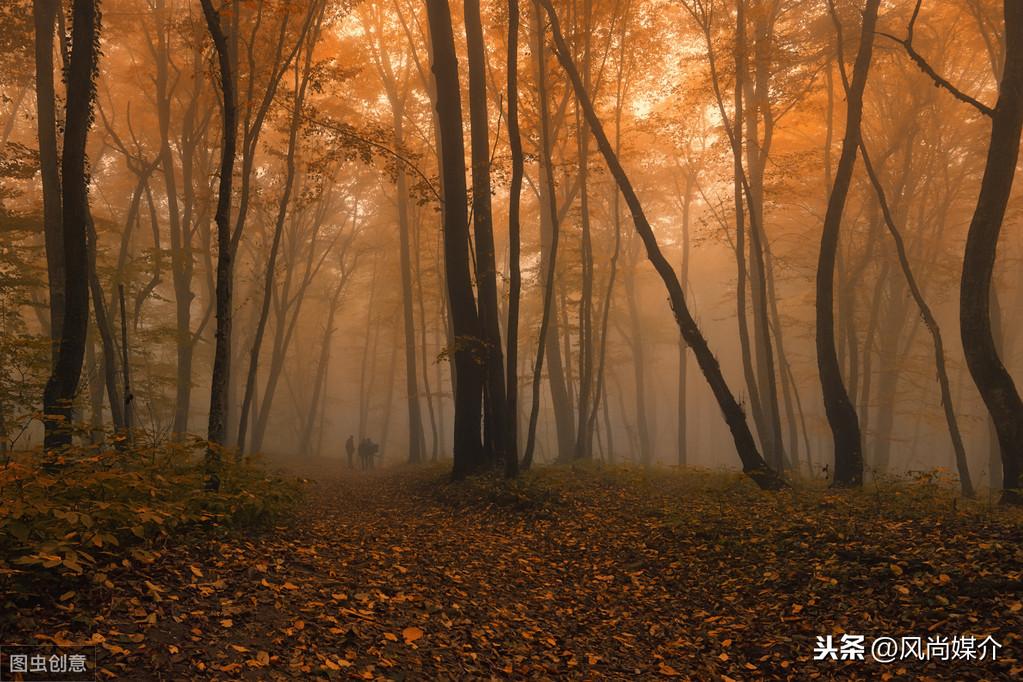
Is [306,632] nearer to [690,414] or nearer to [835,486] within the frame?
[835,486]

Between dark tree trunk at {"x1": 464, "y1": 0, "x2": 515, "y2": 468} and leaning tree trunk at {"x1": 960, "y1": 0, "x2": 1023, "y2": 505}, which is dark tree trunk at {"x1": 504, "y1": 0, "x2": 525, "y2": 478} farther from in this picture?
leaning tree trunk at {"x1": 960, "y1": 0, "x2": 1023, "y2": 505}

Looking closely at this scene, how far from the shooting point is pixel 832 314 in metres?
10.9

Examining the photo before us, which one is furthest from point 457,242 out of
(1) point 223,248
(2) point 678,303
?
(1) point 223,248

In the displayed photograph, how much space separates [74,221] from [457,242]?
21.7 feet

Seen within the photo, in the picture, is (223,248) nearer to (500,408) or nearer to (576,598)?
(500,408)

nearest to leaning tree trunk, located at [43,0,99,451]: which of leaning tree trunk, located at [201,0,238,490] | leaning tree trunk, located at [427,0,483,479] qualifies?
leaning tree trunk, located at [201,0,238,490]

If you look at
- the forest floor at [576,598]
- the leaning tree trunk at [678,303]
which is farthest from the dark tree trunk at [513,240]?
the forest floor at [576,598]

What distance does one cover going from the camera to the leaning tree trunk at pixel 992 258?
870 centimetres

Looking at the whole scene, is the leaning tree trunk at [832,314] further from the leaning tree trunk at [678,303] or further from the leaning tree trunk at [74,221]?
the leaning tree trunk at [74,221]

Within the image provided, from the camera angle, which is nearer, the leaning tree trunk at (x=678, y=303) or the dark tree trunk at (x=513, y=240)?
the dark tree trunk at (x=513, y=240)

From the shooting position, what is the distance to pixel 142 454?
21.4ft

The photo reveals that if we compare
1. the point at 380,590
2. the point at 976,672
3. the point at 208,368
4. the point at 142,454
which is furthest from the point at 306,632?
the point at 208,368

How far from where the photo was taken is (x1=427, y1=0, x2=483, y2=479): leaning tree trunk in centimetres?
1200

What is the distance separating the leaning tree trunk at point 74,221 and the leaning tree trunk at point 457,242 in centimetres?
614
